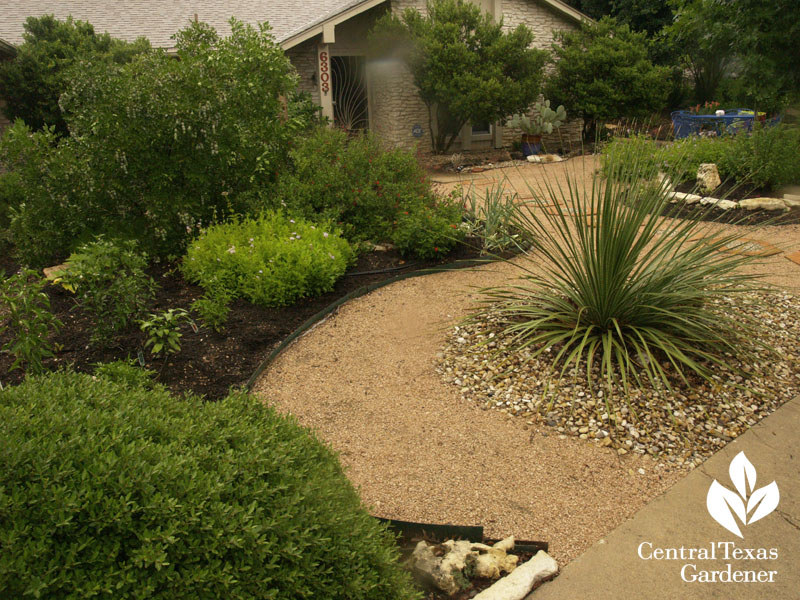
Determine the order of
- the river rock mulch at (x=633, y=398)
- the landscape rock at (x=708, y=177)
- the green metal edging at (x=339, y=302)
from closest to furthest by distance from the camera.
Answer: the river rock mulch at (x=633, y=398), the green metal edging at (x=339, y=302), the landscape rock at (x=708, y=177)

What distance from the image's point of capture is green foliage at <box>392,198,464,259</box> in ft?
18.2

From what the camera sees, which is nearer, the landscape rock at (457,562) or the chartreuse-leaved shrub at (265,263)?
the landscape rock at (457,562)

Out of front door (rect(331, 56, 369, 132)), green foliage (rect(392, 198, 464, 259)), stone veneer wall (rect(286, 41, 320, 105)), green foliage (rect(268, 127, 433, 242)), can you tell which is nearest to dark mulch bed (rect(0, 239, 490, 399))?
green foliage (rect(392, 198, 464, 259))

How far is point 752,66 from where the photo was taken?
760 centimetres

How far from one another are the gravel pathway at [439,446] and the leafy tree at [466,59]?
25.3ft

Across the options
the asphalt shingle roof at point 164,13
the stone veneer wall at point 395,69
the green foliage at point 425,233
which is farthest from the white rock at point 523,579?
the asphalt shingle roof at point 164,13

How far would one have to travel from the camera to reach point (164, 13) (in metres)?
13.1

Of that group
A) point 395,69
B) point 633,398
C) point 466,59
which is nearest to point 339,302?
point 633,398

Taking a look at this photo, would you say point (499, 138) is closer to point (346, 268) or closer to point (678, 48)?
point (678, 48)

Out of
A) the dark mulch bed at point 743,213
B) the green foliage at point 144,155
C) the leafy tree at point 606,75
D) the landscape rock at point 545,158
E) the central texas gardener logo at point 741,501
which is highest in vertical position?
the leafy tree at point 606,75

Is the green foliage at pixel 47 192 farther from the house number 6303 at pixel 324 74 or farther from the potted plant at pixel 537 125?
the potted plant at pixel 537 125

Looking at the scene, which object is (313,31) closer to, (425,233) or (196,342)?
(425,233)

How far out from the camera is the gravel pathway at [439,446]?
267 cm

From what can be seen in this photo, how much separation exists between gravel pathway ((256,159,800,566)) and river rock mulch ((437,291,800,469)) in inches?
1.9
